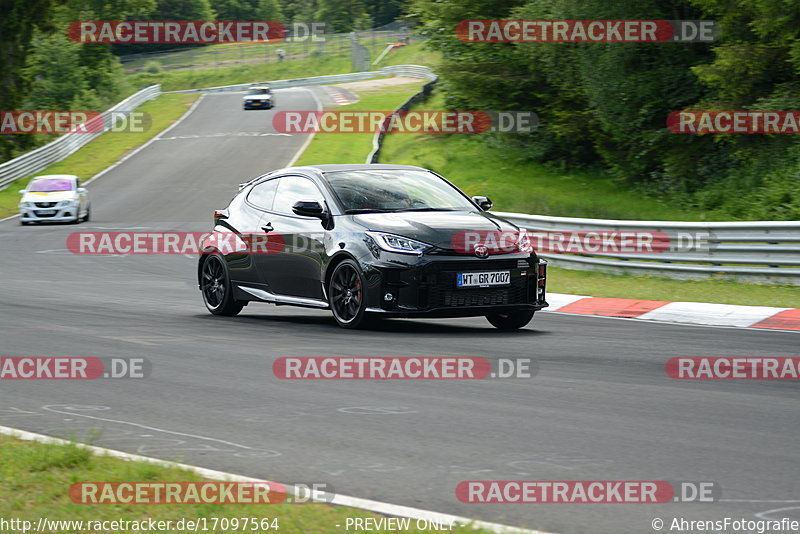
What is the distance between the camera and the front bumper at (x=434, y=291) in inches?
406

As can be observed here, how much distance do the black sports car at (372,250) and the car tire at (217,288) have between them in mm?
21

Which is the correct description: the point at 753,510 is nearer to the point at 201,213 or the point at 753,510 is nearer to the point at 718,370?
the point at 718,370

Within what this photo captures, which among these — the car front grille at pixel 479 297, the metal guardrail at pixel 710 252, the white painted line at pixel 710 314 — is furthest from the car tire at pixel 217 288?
the metal guardrail at pixel 710 252

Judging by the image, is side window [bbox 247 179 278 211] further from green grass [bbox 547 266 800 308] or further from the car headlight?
green grass [bbox 547 266 800 308]

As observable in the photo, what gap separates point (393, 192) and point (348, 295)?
4.32 feet

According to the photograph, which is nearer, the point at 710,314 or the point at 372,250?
the point at 372,250

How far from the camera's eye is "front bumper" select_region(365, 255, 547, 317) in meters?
10.3

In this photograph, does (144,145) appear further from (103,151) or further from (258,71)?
(258,71)

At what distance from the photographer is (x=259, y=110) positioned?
6612 centimetres

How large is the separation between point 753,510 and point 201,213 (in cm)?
3018

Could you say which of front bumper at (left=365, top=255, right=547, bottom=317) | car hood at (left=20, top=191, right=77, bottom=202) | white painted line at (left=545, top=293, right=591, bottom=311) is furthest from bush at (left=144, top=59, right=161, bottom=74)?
front bumper at (left=365, top=255, right=547, bottom=317)

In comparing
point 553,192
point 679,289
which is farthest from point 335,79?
point 679,289

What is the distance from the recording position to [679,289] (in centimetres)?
1551
